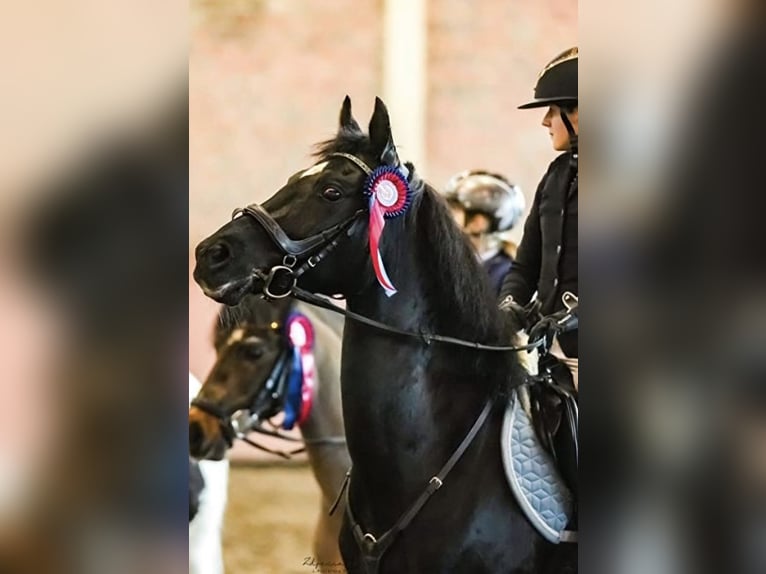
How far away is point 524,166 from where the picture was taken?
1885mm

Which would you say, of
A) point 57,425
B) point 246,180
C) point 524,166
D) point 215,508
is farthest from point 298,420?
point 57,425

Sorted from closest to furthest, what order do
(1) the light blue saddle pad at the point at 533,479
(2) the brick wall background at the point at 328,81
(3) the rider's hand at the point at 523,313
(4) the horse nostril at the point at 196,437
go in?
(1) the light blue saddle pad at the point at 533,479, (3) the rider's hand at the point at 523,313, (4) the horse nostril at the point at 196,437, (2) the brick wall background at the point at 328,81

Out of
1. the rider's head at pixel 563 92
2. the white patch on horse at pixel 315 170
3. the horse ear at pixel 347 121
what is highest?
the rider's head at pixel 563 92

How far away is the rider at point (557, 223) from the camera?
3.54 feet

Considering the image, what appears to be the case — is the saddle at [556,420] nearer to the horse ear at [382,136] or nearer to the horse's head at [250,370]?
the horse ear at [382,136]

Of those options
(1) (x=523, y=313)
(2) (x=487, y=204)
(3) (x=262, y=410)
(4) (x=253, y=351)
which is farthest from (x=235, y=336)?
(2) (x=487, y=204)

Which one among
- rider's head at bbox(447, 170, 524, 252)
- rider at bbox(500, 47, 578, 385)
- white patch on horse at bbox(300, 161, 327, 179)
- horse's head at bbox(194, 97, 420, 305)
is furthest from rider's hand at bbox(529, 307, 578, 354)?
rider's head at bbox(447, 170, 524, 252)

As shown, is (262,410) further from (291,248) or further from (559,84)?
(559,84)

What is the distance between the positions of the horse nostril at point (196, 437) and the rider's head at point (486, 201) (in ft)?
2.53

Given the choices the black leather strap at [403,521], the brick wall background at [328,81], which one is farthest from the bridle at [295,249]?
the brick wall background at [328,81]

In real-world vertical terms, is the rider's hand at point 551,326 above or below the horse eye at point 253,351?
above

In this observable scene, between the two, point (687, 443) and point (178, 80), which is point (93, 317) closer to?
point (178, 80)

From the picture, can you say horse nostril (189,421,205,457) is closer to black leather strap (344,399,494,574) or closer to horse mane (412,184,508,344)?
black leather strap (344,399,494,574)

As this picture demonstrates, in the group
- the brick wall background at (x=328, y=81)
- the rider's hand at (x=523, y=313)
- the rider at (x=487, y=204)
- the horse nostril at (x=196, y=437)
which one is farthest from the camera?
the rider at (x=487, y=204)
